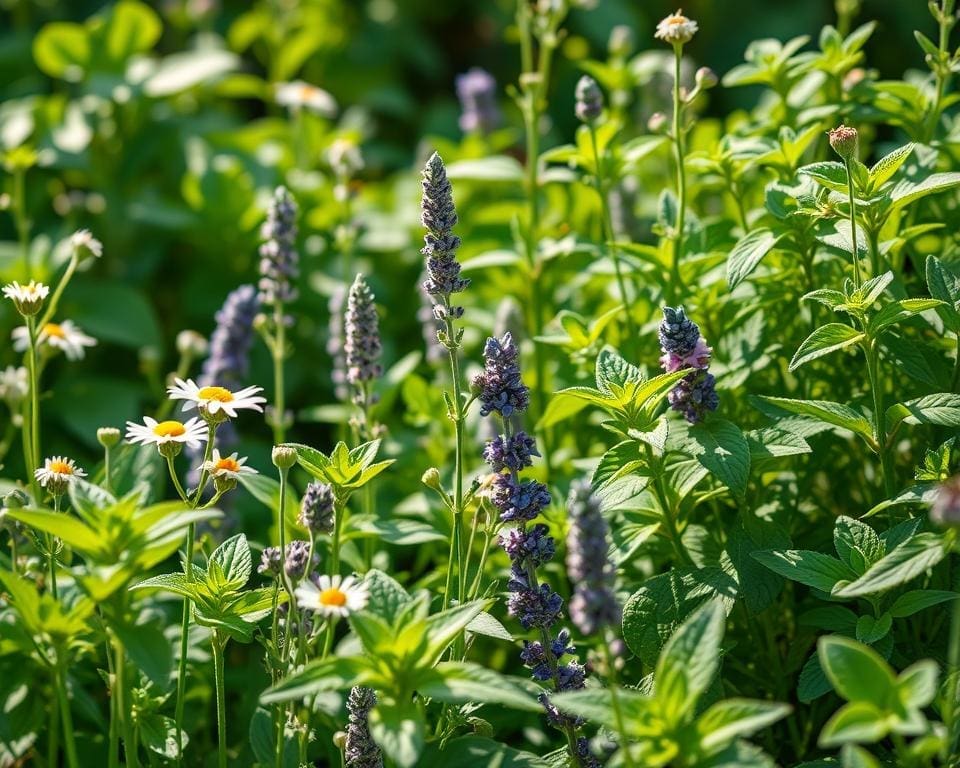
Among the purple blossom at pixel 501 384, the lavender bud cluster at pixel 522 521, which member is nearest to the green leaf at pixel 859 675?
the lavender bud cluster at pixel 522 521

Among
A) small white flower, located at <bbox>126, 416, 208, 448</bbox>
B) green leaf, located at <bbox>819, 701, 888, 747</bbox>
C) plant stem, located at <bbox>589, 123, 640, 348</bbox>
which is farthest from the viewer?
plant stem, located at <bbox>589, 123, 640, 348</bbox>

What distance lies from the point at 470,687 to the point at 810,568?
19.9 inches

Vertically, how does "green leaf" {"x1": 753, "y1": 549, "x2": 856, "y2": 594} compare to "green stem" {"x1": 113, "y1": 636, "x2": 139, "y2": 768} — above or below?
above

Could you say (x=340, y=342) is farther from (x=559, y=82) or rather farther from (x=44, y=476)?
(x=559, y=82)

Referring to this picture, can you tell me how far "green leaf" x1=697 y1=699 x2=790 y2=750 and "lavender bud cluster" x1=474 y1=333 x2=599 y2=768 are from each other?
0.29m

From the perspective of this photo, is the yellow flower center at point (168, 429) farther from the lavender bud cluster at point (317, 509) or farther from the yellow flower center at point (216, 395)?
the lavender bud cluster at point (317, 509)

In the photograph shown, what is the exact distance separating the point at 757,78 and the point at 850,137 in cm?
66

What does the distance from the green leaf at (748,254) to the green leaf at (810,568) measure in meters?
0.39

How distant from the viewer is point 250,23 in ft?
13.4

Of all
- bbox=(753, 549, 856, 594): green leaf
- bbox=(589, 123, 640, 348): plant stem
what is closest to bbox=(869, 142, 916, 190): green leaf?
bbox=(589, 123, 640, 348): plant stem

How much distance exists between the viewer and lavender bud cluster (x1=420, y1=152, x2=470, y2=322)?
5.09 ft

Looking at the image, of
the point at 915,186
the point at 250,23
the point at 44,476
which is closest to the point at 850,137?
the point at 915,186

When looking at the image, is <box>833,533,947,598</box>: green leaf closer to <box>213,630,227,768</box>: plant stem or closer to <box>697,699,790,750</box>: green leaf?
<box>697,699,790,750</box>: green leaf

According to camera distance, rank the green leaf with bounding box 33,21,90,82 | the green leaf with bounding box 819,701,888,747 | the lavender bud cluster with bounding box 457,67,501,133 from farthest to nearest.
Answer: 1. the green leaf with bounding box 33,21,90,82
2. the lavender bud cluster with bounding box 457,67,501,133
3. the green leaf with bounding box 819,701,888,747
